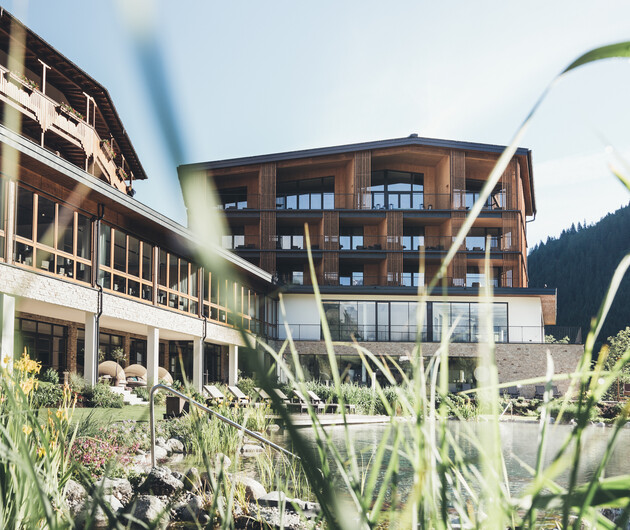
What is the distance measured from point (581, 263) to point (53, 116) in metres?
62.0

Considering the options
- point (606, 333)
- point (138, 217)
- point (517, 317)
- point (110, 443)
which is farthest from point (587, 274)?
point (110, 443)

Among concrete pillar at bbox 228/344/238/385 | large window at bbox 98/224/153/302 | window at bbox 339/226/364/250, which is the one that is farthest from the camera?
window at bbox 339/226/364/250

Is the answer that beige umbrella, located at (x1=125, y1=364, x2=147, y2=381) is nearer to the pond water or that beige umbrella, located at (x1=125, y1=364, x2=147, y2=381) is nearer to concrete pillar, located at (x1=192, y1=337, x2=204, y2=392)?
concrete pillar, located at (x1=192, y1=337, x2=204, y2=392)

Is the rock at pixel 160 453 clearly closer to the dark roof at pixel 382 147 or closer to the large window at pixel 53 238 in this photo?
the large window at pixel 53 238

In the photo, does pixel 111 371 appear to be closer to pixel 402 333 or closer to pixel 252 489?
pixel 252 489

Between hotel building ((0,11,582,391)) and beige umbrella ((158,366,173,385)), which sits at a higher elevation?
hotel building ((0,11,582,391))

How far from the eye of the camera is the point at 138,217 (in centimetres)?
1670

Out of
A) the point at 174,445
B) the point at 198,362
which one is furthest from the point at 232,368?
the point at 174,445

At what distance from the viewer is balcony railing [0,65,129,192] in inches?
711

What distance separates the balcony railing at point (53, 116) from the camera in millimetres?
18047

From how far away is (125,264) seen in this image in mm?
15781

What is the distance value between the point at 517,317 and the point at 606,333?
30072 millimetres

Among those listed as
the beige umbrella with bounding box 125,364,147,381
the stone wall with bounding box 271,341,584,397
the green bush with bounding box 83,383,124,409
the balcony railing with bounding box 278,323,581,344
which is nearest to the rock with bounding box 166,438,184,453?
the green bush with bounding box 83,383,124,409

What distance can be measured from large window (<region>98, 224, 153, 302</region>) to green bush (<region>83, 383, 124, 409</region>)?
2857 millimetres
